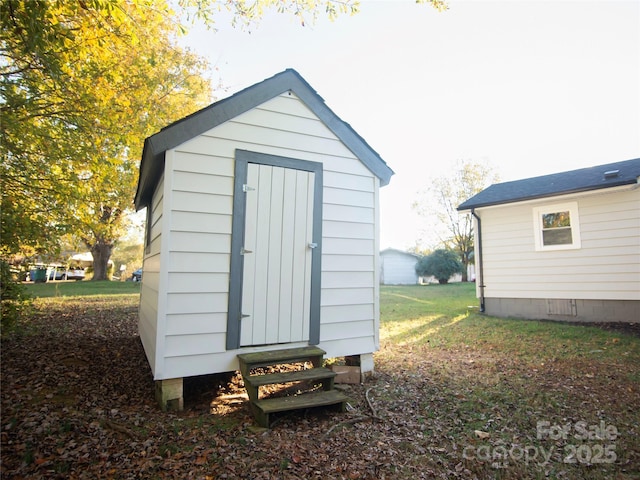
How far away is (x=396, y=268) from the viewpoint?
104ft

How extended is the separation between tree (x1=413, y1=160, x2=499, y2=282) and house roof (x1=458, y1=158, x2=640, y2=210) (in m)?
15.6

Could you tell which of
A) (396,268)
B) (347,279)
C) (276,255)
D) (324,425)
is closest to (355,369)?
(347,279)

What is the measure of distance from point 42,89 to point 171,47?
5.00 m

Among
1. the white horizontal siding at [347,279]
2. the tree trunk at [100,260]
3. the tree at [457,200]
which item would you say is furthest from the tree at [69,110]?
the tree at [457,200]

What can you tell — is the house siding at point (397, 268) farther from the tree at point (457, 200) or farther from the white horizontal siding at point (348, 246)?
the white horizontal siding at point (348, 246)

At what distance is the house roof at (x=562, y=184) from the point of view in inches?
314

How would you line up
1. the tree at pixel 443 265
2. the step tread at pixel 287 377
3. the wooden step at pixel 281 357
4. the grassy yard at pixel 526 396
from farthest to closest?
the tree at pixel 443 265 < the wooden step at pixel 281 357 < the step tread at pixel 287 377 < the grassy yard at pixel 526 396

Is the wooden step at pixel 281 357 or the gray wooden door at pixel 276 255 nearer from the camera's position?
the wooden step at pixel 281 357

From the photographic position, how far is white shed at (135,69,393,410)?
3.69 meters

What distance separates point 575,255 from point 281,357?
8.22 metres

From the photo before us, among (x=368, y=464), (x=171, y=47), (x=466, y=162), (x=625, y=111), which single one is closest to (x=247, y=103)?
(x=368, y=464)

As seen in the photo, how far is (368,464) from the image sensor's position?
2.69 meters

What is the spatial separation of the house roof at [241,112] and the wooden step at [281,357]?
240cm

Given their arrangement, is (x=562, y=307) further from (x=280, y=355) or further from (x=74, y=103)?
(x=74, y=103)
